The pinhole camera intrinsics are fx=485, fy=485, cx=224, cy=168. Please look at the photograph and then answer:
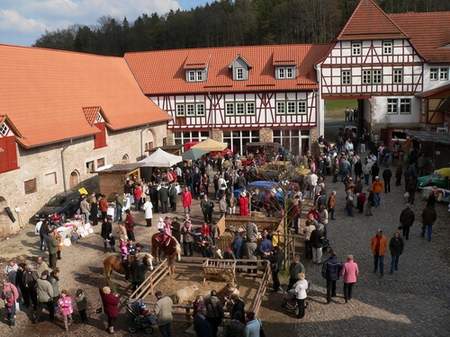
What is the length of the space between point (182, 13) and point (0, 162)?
67109 mm

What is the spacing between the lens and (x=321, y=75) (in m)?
33.3

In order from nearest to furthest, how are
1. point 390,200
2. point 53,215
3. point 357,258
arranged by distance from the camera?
point 357,258, point 53,215, point 390,200

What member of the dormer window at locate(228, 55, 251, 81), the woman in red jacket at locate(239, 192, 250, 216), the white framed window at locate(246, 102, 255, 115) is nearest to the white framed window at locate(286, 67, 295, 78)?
the dormer window at locate(228, 55, 251, 81)

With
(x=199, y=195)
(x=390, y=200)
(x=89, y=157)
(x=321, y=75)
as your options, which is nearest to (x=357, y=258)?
(x=390, y=200)

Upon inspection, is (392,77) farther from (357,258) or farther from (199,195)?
(357,258)

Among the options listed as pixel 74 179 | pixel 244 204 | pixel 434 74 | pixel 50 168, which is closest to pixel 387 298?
pixel 244 204

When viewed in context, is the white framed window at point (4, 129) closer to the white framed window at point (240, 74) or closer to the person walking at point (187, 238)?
the person walking at point (187, 238)

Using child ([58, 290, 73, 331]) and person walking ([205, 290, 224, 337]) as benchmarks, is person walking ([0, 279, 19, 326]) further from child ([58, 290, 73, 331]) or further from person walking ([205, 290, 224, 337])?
person walking ([205, 290, 224, 337])

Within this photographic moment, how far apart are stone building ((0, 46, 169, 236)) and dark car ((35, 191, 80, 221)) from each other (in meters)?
0.46

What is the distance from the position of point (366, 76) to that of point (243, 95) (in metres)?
8.52

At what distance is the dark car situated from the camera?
2019 cm

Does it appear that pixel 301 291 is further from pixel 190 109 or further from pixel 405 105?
pixel 405 105

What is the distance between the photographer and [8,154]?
19.2 m

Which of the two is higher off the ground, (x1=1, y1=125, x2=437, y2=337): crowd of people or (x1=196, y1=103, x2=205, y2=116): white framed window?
(x1=196, y1=103, x2=205, y2=116): white framed window
